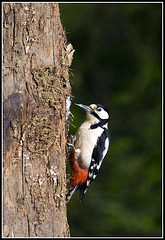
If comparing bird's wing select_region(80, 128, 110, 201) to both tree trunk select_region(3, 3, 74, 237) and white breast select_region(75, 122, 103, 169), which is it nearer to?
white breast select_region(75, 122, 103, 169)

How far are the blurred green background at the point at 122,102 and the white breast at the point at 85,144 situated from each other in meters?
2.25

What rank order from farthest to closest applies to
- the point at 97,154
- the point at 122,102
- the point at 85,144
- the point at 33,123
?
the point at 122,102 → the point at 97,154 → the point at 85,144 → the point at 33,123

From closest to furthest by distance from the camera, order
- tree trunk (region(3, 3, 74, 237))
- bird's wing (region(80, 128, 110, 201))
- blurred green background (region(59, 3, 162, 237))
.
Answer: tree trunk (region(3, 3, 74, 237)) → bird's wing (region(80, 128, 110, 201)) → blurred green background (region(59, 3, 162, 237))

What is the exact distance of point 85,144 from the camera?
5.25 m

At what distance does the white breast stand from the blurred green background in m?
2.25

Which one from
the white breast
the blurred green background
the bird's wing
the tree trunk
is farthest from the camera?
the blurred green background

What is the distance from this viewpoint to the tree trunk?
3.48 m

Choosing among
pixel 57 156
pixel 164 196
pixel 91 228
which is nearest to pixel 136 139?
pixel 164 196

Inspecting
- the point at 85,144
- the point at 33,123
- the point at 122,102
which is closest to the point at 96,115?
the point at 85,144

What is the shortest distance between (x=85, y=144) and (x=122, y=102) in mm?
3653

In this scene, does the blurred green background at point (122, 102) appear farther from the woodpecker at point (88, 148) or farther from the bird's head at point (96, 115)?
the bird's head at point (96, 115)

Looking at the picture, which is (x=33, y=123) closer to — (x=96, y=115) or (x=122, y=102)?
(x=96, y=115)

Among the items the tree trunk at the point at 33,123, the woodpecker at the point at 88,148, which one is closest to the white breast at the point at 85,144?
the woodpecker at the point at 88,148

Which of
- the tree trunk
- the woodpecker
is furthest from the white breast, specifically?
the tree trunk
